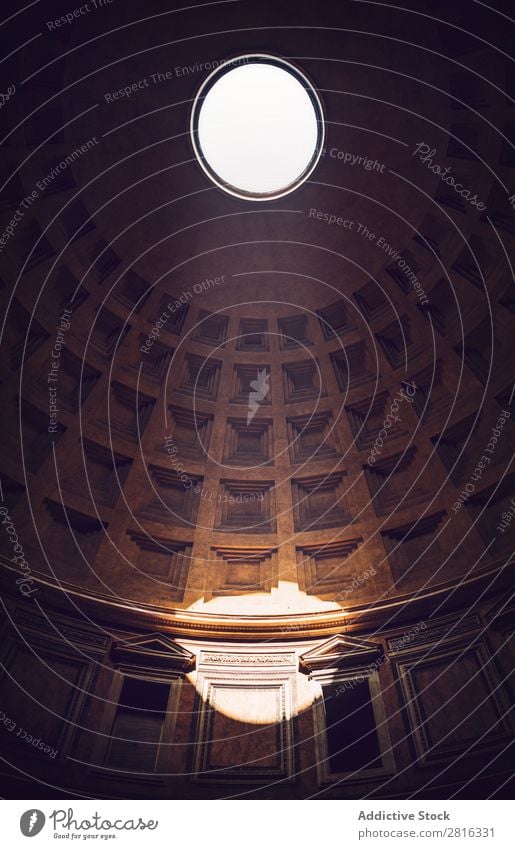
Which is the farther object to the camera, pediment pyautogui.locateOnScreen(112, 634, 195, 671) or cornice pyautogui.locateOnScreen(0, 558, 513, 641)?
pediment pyautogui.locateOnScreen(112, 634, 195, 671)

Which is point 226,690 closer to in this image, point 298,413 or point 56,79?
point 298,413

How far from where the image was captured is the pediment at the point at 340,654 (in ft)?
58.4

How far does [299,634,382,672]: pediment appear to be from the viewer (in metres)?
17.8

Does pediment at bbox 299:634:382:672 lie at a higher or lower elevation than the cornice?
lower

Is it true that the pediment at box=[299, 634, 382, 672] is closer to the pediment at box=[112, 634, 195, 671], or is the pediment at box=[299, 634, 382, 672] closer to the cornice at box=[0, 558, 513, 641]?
the cornice at box=[0, 558, 513, 641]

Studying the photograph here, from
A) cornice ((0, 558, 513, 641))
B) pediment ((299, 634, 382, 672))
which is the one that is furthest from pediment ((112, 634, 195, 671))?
pediment ((299, 634, 382, 672))

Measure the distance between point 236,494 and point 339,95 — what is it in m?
15.3

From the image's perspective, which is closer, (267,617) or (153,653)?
(153,653)

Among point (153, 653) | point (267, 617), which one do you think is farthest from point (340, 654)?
point (153, 653)

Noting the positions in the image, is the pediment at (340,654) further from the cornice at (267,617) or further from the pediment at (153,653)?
the pediment at (153,653)

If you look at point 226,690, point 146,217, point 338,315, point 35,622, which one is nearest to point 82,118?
point 146,217

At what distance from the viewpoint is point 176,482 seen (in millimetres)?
22781

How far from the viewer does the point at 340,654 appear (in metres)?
18.0

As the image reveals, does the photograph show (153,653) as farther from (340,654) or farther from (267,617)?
(340,654)
